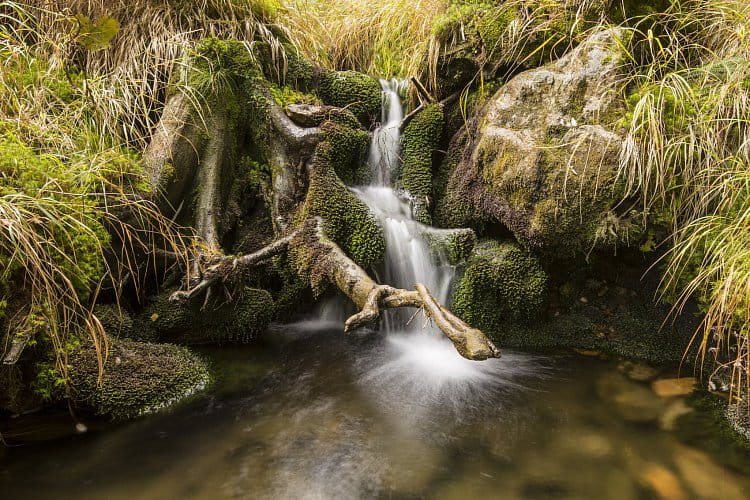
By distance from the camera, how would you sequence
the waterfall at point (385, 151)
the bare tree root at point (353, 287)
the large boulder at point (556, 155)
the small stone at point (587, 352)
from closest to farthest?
the bare tree root at point (353, 287) → the large boulder at point (556, 155) → the small stone at point (587, 352) → the waterfall at point (385, 151)

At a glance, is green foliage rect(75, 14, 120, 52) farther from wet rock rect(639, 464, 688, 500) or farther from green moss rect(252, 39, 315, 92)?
wet rock rect(639, 464, 688, 500)

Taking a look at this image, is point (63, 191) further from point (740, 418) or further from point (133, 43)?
point (740, 418)

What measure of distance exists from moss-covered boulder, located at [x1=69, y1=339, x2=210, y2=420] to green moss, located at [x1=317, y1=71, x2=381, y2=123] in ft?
8.66

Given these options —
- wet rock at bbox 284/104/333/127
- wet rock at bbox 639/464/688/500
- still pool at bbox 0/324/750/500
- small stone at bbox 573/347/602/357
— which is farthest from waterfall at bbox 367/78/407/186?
wet rock at bbox 639/464/688/500

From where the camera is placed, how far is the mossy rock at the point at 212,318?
3.24m

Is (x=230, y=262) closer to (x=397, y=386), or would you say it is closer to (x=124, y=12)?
(x=397, y=386)

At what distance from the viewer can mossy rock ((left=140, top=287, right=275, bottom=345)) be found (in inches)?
127

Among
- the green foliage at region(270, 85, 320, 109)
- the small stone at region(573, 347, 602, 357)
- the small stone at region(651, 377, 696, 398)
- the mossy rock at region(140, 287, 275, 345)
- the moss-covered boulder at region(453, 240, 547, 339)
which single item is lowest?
the small stone at region(651, 377, 696, 398)

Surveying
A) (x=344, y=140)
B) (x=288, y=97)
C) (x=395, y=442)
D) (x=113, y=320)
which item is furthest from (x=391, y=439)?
(x=288, y=97)

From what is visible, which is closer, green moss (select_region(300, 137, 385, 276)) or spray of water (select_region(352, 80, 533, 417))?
spray of water (select_region(352, 80, 533, 417))

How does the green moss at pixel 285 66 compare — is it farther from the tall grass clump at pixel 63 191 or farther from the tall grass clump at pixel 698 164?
the tall grass clump at pixel 698 164

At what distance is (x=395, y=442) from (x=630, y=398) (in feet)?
4.98

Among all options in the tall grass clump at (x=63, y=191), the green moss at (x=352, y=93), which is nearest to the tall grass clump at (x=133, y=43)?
the tall grass clump at (x=63, y=191)

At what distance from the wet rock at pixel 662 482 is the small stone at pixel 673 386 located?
75 centimetres
